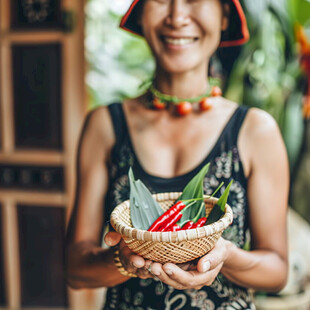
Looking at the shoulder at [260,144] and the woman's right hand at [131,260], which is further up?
the shoulder at [260,144]

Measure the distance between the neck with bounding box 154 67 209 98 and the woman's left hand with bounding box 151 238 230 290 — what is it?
0.37m

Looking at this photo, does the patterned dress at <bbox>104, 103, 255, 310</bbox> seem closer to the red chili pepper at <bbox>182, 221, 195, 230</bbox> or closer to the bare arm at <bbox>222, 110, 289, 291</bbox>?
the bare arm at <bbox>222, 110, 289, 291</bbox>

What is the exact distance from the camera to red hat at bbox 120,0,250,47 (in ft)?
2.68

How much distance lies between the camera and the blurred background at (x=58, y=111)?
1445 mm

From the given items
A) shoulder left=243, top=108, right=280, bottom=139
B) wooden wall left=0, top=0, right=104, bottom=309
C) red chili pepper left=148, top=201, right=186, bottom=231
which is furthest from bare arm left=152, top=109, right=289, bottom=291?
wooden wall left=0, top=0, right=104, bottom=309

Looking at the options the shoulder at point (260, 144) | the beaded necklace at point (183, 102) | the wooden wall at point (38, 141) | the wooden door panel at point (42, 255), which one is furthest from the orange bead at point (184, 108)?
the wooden door panel at point (42, 255)

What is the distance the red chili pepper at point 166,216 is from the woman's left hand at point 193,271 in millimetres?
70

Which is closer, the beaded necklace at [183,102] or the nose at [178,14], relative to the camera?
the nose at [178,14]

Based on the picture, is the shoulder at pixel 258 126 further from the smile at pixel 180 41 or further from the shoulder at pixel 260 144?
the smile at pixel 180 41

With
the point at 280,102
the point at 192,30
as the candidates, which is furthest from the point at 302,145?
the point at 192,30

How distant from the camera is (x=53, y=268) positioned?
1666mm

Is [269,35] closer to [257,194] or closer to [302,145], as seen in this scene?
[302,145]

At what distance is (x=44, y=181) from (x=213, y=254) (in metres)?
1.15

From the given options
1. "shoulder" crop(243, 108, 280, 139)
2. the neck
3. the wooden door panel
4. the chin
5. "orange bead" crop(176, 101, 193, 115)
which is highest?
the chin
